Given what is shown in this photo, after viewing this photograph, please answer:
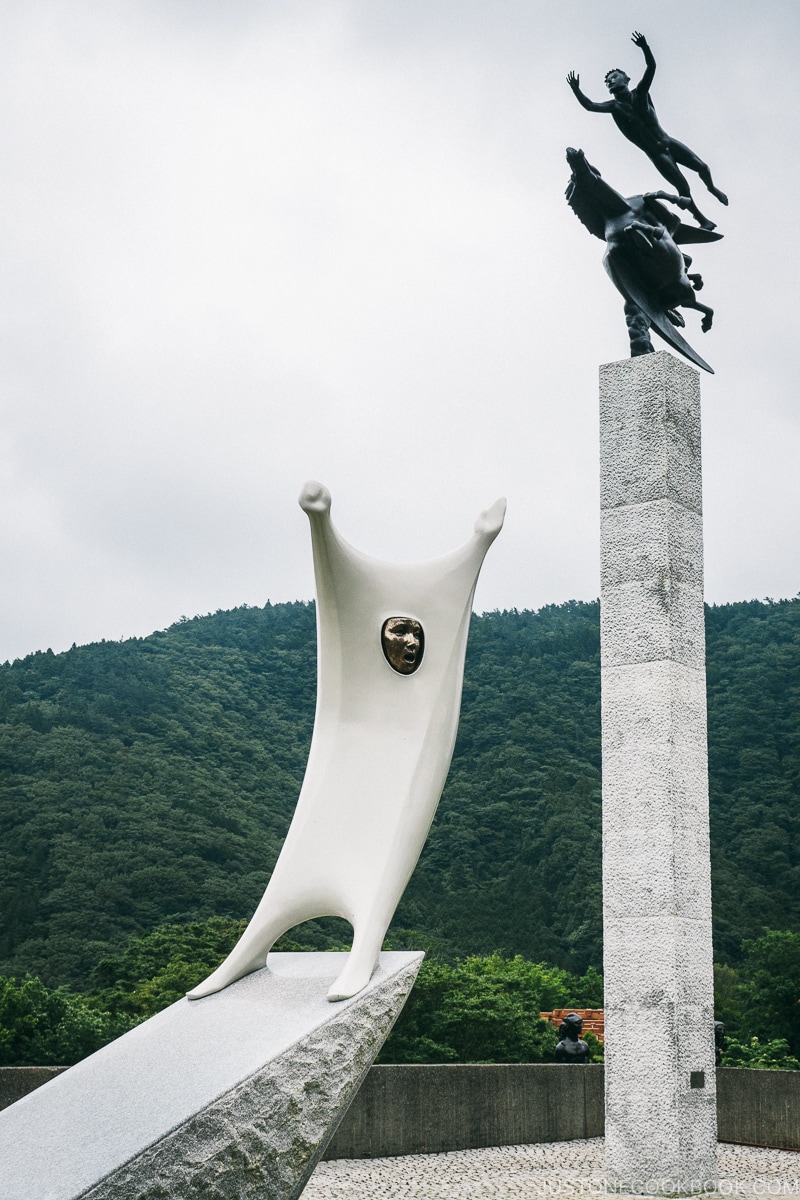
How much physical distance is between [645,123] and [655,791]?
3.86 meters

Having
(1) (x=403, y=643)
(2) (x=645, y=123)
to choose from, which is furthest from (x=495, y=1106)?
(2) (x=645, y=123)

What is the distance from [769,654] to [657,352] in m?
15.7

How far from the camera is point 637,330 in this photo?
7.29 meters

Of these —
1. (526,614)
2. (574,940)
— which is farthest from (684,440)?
(526,614)

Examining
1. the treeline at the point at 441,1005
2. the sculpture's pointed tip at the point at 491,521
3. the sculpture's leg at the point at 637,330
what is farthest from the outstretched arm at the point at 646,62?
the treeline at the point at 441,1005

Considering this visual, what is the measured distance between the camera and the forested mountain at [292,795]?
1762cm

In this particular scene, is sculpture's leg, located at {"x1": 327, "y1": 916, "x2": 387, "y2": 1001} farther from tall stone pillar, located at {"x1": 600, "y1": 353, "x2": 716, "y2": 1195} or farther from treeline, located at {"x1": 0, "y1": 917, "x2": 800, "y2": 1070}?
treeline, located at {"x1": 0, "y1": 917, "x2": 800, "y2": 1070}

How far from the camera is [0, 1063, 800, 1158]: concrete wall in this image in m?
6.89

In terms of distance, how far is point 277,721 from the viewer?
23.5m

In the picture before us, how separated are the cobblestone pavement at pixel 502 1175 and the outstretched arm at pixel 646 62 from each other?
5870mm

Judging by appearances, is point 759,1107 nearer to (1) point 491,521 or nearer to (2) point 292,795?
(1) point 491,521

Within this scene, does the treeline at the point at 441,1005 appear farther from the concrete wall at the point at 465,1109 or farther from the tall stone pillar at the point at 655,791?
the tall stone pillar at the point at 655,791

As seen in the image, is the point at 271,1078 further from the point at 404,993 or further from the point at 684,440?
the point at 684,440

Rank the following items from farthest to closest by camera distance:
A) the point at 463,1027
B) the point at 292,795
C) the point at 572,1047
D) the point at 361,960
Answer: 1. the point at 292,795
2. the point at 463,1027
3. the point at 572,1047
4. the point at 361,960
